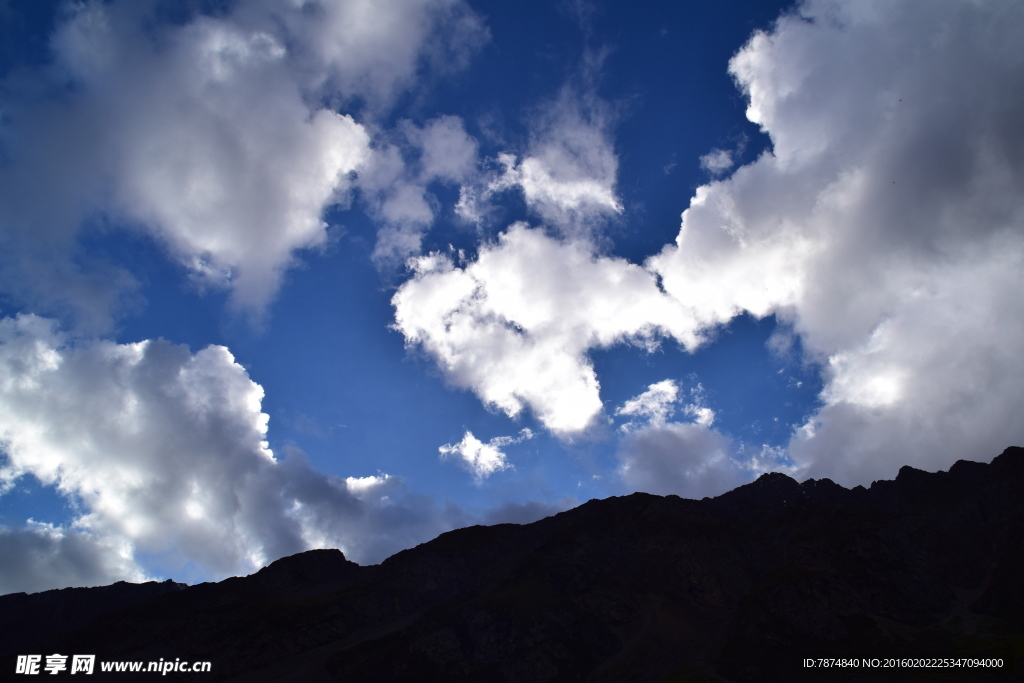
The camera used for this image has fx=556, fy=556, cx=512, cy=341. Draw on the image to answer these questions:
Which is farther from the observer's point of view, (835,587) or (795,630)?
(835,587)

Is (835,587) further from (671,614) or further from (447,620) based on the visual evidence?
(447,620)

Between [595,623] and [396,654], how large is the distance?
2610 inches

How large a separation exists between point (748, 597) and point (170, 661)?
665 feet

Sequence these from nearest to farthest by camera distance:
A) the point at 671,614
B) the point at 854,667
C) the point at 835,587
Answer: the point at 854,667, the point at 835,587, the point at 671,614

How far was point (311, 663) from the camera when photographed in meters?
187

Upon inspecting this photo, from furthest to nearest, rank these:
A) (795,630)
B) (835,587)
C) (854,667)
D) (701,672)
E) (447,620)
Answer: (447,620), (835,587), (795,630), (701,672), (854,667)

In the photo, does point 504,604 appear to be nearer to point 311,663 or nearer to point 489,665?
point 489,665

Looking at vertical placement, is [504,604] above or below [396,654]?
above

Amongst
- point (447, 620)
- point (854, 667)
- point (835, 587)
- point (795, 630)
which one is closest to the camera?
point (854, 667)

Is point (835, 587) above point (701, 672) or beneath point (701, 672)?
above

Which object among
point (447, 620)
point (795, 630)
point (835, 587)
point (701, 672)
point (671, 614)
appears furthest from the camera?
point (671, 614)

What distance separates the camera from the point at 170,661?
655 ft

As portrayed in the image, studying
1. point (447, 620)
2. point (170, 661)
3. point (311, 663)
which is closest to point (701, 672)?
point (447, 620)

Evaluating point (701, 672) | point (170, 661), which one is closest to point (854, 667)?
point (701, 672)
